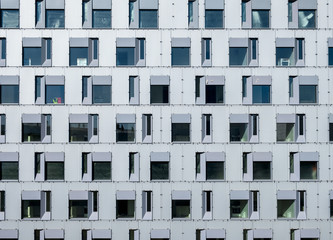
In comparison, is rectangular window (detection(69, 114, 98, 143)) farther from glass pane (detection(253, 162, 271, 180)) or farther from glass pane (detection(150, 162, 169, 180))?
glass pane (detection(253, 162, 271, 180))

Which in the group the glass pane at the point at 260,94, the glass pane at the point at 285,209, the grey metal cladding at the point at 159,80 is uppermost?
the grey metal cladding at the point at 159,80

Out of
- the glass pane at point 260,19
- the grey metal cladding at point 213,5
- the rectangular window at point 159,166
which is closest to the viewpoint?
the rectangular window at point 159,166

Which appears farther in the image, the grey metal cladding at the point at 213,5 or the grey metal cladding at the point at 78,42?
the grey metal cladding at the point at 213,5

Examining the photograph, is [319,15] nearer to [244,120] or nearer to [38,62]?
[244,120]

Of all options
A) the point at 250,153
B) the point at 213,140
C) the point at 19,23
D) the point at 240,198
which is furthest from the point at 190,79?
the point at 19,23

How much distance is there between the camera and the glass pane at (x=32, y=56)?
2598 cm

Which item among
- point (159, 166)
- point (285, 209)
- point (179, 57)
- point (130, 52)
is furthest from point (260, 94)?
point (130, 52)

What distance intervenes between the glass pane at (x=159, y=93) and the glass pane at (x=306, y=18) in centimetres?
1012

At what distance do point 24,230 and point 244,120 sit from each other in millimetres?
16182

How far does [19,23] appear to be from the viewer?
2592cm

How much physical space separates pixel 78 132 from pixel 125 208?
19.4 feet

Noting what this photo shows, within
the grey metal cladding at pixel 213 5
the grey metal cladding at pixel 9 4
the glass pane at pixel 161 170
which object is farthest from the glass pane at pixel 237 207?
the grey metal cladding at pixel 9 4

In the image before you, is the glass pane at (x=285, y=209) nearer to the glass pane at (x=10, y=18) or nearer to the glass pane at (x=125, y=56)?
the glass pane at (x=125, y=56)

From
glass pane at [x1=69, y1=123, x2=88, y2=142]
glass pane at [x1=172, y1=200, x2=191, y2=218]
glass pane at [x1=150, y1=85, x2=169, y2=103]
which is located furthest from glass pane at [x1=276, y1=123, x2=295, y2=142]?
glass pane at [x1=69, y1=123, x2=88, y2=142]
